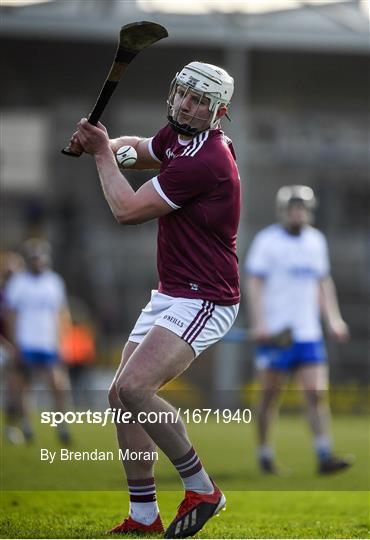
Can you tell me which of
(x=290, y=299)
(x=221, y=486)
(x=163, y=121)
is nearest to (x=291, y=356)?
(x=290, y=299)

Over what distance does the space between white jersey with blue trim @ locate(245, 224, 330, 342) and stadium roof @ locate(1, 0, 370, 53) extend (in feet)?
34.9

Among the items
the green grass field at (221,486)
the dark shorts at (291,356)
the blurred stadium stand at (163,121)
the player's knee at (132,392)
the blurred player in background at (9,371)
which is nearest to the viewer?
the player's knee at (132,392)

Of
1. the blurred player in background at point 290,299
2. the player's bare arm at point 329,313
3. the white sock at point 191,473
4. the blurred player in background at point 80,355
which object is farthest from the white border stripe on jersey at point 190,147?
the blurred player in background at point 80,355

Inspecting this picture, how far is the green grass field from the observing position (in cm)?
600

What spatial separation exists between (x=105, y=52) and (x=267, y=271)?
16690 millimetres

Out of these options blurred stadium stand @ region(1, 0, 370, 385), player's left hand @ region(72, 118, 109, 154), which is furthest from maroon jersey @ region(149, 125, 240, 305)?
blurred stadium stand @ region(1, 0, 370, 385)

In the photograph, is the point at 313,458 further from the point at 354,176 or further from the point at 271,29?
the point at 354,176

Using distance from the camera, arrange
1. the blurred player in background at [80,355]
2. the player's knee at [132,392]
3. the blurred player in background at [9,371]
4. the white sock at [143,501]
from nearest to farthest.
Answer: the player's knee at [132,392] → the white sock at [143,501] → the blurred player in background at [9,371] → the blurred player in background at [80,355]

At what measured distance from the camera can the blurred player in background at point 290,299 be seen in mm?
10477

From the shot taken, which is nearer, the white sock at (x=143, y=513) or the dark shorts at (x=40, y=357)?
the white sock at (x=143, y=513)

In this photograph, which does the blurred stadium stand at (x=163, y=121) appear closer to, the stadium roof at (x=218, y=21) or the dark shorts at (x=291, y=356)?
the stadium roof at (x=218, y=21)

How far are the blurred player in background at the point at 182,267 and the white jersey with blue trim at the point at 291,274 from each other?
16.3 feet

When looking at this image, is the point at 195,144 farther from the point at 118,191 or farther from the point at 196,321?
the point at 196,321

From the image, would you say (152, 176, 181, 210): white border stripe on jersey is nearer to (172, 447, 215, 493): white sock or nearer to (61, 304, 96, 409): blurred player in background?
(172, 447, 215, 493): white sock
